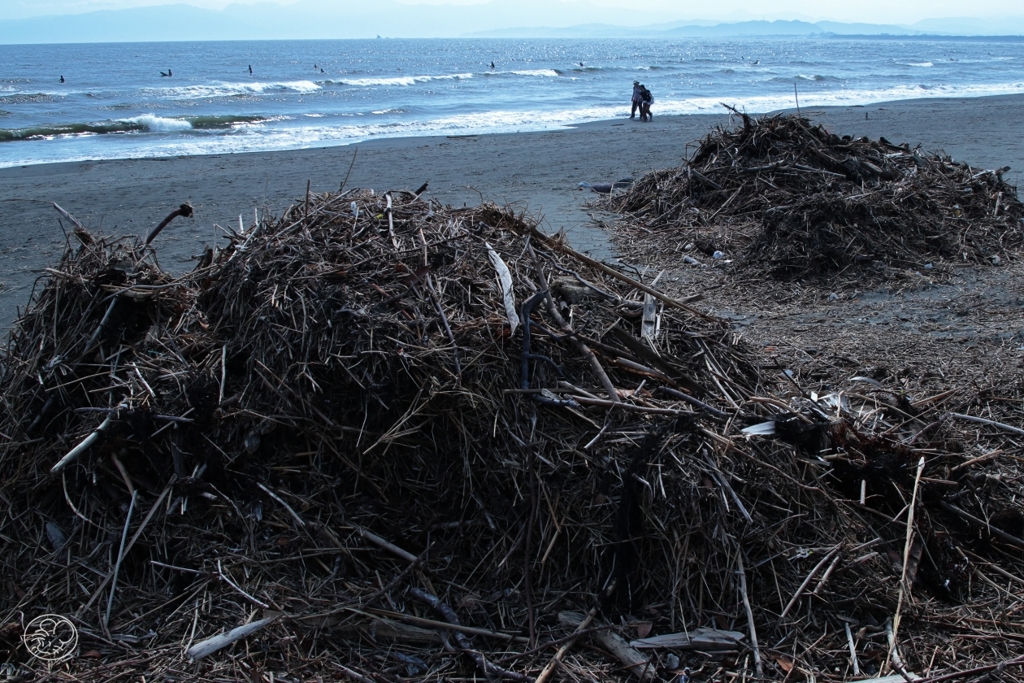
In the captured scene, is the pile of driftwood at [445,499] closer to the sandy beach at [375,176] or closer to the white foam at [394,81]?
the sandy beach at [375,176]

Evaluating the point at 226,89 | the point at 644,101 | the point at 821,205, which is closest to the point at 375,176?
the point at 821,205

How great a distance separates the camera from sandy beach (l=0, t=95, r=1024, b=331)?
320 inches

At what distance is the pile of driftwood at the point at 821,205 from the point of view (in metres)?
6.44

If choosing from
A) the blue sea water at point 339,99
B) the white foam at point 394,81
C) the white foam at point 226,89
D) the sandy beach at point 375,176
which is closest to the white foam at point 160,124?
the blue sea water at point 339,99

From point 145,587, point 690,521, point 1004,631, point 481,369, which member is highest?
point 481,369

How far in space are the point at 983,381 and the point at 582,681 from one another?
2.96 meters

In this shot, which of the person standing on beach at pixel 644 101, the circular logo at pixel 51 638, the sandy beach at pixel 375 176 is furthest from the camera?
the person standing on beach at pixel 644 101

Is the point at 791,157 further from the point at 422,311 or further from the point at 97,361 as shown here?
the point at 97,361

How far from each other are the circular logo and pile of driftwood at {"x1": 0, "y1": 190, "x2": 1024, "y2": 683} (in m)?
0.04

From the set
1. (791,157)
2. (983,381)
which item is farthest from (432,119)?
(983,381)

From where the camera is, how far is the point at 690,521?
2.52 meters

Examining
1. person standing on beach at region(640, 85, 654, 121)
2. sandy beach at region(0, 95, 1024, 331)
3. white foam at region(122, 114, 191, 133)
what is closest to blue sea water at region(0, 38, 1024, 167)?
white foam at region(122, 114, 191, 133)

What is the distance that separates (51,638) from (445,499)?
54.1 inches

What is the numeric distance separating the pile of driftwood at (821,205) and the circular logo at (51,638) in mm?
5473
